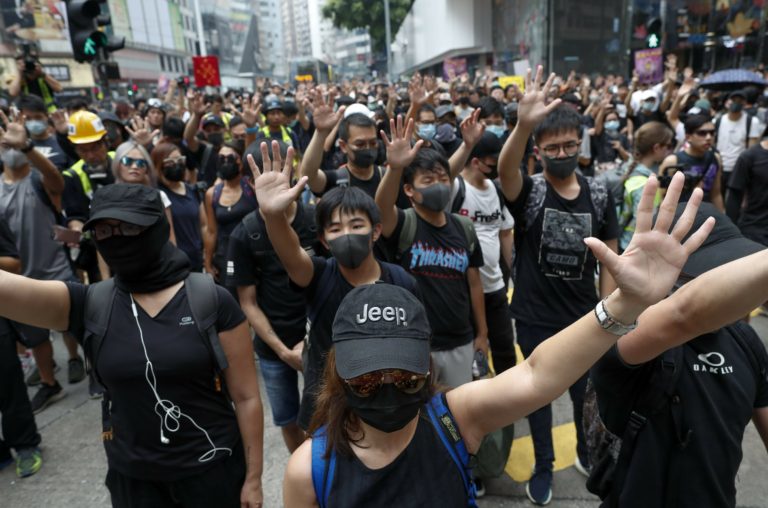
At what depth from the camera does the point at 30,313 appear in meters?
1.81

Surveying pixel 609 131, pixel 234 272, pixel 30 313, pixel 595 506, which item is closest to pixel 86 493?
pixel 234 272

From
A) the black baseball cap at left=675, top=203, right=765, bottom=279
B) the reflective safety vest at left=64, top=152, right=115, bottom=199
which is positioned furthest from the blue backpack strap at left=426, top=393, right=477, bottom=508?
the reflective safety vest at left=64, top=152, right=115, bottom=199

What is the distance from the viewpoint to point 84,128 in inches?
175

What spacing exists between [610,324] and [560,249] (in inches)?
68.4

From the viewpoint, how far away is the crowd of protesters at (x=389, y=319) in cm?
141

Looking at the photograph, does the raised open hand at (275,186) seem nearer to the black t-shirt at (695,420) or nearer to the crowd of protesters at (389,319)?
the crowd of protesters at (389,319)

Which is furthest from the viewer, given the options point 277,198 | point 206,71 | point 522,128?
point 206,71

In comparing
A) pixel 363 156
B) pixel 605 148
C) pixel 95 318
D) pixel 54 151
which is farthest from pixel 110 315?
pixel 605 148

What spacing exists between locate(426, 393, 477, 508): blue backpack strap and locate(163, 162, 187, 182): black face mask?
364 centimetres

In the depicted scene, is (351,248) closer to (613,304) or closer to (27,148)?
(613,304)

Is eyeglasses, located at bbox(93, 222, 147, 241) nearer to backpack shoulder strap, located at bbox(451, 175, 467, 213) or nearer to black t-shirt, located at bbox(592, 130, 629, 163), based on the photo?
backpack shoulder strap, located at bbox(451, 175, 467, 213)

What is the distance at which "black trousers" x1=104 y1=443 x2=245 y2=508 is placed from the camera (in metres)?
2.01

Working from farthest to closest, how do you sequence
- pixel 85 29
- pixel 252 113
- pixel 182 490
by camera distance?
pixel 85 29 < pixel 252 113 < pixel 182 490

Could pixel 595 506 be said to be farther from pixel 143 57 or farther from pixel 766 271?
pixel 143 57
